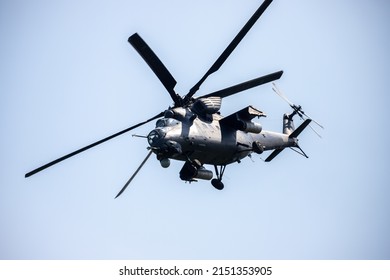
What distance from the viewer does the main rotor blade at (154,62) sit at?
22266 millimetres

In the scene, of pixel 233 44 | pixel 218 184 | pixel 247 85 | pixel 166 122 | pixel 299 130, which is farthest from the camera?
pixel 299 130

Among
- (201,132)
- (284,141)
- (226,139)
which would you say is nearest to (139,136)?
(201,132)

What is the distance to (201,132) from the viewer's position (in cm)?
2455

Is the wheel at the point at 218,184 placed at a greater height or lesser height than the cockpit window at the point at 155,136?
lesser

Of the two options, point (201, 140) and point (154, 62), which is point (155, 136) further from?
point (154, 62)

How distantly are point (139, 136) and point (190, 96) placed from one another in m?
3.66

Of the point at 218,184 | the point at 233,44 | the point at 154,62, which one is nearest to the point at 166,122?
the point at 154,62

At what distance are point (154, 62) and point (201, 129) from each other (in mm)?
3947

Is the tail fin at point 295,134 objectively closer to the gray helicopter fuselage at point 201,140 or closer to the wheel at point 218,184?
the gray helicopter fuselage at point 201,140

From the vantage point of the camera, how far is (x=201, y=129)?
80.9 ft

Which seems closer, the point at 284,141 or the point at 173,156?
the point at 173,156

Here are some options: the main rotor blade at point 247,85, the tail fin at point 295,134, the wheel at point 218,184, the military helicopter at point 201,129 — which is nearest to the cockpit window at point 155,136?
the military helicopter at point 201,129

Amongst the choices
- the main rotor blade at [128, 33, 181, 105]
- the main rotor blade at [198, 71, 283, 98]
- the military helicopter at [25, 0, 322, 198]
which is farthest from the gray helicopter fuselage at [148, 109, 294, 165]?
the main rotor blade at [128, 33, 181, 105]
